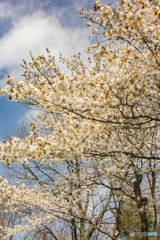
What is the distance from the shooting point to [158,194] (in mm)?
6211

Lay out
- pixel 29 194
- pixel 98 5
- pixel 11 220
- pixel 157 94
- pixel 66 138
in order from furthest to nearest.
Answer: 1. pixel 11 220
2. pixel 29 194
3. pixel 98 5
4. pixel 157 94
5. pixel 66 138

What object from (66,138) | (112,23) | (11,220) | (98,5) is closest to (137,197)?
(66,138)

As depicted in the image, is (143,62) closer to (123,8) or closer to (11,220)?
(123,8)

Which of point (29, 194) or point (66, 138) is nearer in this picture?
point (66, 138)

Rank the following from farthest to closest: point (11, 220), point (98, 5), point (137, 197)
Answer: point (11, 220)
point (137, 197)
point (98, 5)

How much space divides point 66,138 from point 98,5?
305 centimetres

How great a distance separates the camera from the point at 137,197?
18.0ft

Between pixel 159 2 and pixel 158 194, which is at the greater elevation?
pixel 159 2

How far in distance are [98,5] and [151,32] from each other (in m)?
1.39

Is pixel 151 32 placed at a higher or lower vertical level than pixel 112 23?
lower

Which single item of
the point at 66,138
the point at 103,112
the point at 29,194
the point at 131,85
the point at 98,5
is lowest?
the point at 29,194

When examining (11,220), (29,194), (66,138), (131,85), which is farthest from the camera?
(11,220)

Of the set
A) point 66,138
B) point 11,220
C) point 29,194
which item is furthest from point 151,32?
point 11,220

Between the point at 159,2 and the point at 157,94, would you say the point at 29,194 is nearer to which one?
the point at 157,94
